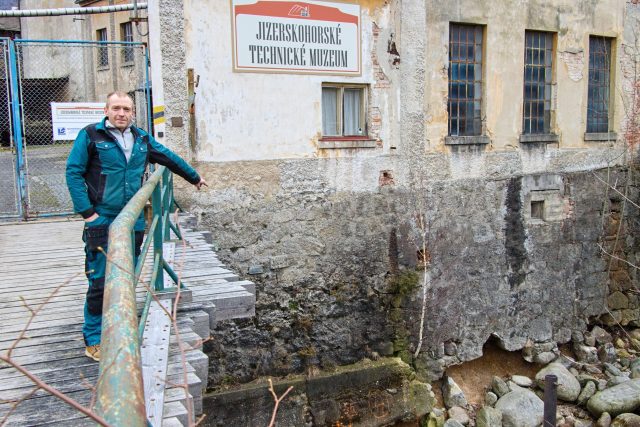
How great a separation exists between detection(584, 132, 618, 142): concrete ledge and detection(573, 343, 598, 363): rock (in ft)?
11.6

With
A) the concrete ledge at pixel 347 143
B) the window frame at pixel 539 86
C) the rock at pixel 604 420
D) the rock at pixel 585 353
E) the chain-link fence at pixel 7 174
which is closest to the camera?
the chain-link fence at pixel 7 174

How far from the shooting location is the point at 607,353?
10742 millimetres

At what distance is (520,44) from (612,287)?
462cm

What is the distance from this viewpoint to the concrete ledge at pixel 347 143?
8.58m

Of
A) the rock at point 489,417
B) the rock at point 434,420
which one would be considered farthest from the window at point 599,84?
the rock at point 434,420

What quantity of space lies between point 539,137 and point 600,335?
3686mm

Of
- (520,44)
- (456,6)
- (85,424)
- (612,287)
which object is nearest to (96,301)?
(85,424)

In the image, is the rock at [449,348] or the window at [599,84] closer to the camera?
the rock at [449,348]

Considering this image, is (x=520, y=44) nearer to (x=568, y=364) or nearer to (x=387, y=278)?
(x=387, y=278)

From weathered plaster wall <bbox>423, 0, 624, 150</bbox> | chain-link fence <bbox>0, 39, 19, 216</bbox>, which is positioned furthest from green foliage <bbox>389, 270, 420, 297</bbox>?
chain-link fence <bbox>0, 39, 19, 216</bbox>

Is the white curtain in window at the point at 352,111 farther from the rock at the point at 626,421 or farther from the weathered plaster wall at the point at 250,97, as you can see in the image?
the rock at the point at 626,421

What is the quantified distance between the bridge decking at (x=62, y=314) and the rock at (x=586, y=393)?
21.8 ft

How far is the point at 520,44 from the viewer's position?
10.1m

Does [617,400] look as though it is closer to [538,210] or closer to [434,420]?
[434,420]
